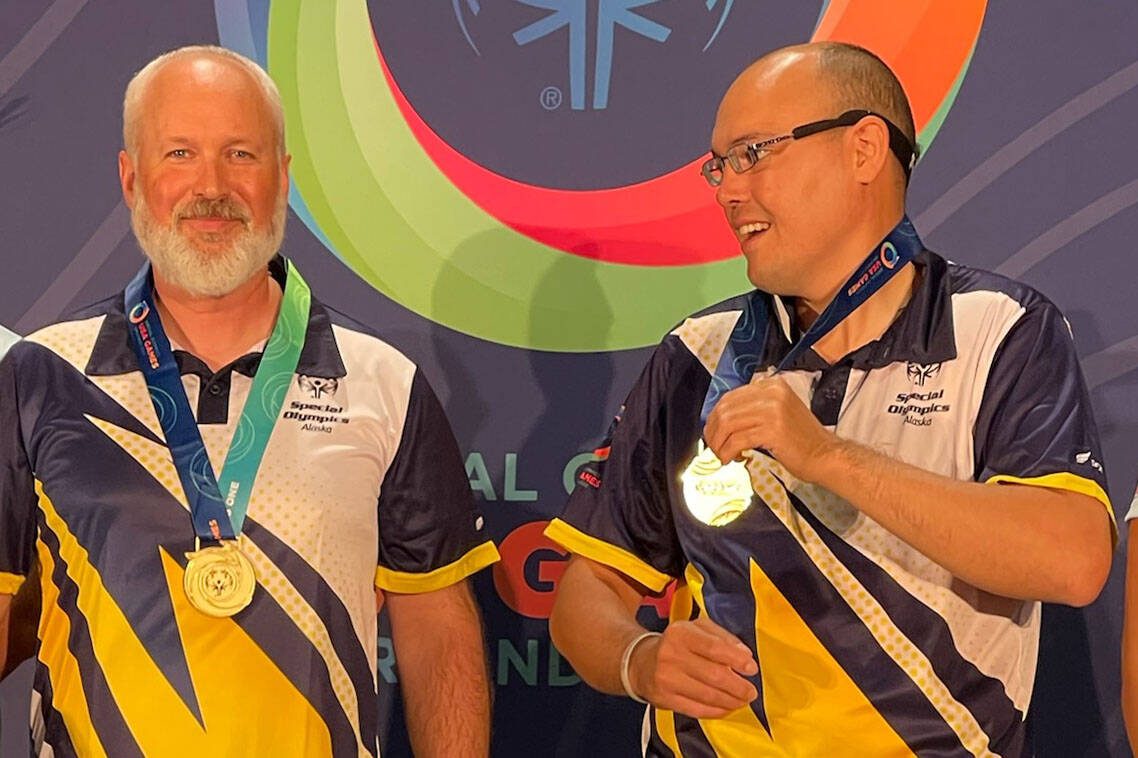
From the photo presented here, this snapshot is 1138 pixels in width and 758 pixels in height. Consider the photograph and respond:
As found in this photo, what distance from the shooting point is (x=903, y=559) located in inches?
88.0

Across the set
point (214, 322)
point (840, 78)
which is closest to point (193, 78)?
point (214, 322)

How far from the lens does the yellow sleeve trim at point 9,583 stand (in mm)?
2361

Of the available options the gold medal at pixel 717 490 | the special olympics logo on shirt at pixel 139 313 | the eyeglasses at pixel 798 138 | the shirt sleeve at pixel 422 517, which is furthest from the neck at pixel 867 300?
the special olympics logo on shirt at pixel 139 313

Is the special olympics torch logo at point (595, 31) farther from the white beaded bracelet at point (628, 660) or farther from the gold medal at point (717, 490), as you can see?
the white beaded bracelet at point (628, 660)

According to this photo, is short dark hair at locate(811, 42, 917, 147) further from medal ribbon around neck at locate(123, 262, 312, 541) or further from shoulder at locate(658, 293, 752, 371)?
medal ribbon around neck at locate(123, 262, 312, 541)

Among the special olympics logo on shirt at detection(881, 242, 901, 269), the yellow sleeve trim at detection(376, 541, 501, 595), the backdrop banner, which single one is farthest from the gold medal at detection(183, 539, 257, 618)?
the special olympics logo on shirt at detection(881, 242, 901, 269)

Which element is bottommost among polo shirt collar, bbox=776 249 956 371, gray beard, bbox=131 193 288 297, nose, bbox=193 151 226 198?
polo shirt collar, bbox=776 249 956 371

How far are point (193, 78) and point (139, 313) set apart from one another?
0.41 metres

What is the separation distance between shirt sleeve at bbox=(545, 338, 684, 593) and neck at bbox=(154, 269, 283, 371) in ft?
2.04

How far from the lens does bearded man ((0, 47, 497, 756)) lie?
89.3 inches

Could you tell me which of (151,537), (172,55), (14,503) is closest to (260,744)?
(151,537)

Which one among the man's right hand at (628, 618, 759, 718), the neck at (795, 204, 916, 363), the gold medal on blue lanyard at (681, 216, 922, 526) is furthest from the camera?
the neck at (795, 204, 916, 363)

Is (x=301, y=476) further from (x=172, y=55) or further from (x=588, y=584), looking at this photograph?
(x=172, y=55)

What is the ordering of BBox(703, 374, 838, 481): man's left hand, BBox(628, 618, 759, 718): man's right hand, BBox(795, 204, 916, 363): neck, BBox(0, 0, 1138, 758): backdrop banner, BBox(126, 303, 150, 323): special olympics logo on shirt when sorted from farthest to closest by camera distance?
BBox(0, 0, 1138, 758): backdrop banner, BBox(126, 303, 150, 323): special olympics logo on shirt, BBox(795, 204, 916, 363): neck, BBox(628, 618, 759, 718): man's right hand, BBox(703, 374, 838, 481): man's left hand
